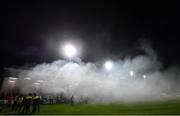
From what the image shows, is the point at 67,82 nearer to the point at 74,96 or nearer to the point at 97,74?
the point at 74,96

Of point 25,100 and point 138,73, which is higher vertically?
point 138,73

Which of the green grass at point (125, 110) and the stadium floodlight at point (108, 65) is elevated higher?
the stadium floodlight at point (108, 65)

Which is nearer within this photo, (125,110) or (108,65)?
(125,110)

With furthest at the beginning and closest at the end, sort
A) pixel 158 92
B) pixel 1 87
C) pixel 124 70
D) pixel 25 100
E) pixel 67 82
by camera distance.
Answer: pixel 158 92 → pixel 124 70 → pixel 1 87 → pixel 67 82 → pixel 25 100

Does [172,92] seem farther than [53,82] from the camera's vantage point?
Yes

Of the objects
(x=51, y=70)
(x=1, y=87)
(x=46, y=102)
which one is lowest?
(x=46, y=102)

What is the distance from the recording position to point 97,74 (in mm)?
38594

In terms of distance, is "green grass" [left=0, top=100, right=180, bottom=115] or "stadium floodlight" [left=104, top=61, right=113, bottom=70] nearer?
"green grass" [left=0, top=100, right=180, bottom=115]

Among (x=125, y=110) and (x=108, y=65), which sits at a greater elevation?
(x=108, y=65)

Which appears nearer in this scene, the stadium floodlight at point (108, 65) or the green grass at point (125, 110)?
the green grass at point (125, 110)

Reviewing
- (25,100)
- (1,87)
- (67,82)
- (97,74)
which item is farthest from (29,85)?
(25,100)

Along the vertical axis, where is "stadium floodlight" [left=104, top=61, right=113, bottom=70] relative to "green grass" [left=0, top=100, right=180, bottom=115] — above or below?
above

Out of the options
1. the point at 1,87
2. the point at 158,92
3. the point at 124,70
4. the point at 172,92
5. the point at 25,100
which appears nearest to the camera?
the point at 25,100

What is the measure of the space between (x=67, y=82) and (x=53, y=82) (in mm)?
2870
